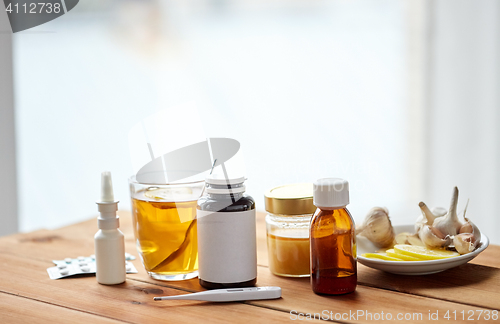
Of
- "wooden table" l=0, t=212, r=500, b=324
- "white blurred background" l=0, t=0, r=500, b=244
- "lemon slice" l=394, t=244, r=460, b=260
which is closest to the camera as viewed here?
"wooden table" l=0, t=212, r=500, b=324

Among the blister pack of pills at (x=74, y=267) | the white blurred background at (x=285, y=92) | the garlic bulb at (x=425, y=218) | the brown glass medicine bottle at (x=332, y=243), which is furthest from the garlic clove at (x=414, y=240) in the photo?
the white blurred background at (x=285, y=92)

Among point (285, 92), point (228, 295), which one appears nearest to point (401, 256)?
point (228, 295)

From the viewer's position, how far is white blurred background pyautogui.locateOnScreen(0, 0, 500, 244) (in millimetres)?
2303

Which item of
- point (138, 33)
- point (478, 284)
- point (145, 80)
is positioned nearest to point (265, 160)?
point (145, 80)

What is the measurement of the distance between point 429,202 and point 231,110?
1094 millimetres

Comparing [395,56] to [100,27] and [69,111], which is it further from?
[69,111]

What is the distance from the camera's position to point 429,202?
2516 mm

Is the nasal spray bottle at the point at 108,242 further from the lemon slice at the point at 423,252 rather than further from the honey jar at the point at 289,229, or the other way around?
the lemon slice at the point at 423,252

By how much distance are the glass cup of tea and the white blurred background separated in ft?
4.88

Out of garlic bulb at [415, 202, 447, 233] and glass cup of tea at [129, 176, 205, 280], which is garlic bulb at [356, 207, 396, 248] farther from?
glass cup of tea at [129, 176, 205, 280]

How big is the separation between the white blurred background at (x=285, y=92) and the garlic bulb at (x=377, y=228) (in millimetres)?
1400

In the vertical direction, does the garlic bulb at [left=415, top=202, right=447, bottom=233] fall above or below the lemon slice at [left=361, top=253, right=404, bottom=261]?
above

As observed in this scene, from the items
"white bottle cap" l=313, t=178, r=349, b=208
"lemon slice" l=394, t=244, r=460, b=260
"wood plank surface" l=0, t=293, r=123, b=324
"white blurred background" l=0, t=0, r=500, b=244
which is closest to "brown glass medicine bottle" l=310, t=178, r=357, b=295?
"white bottle cap" l=313, t=178, r=349, b=208

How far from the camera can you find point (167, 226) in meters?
0.74
